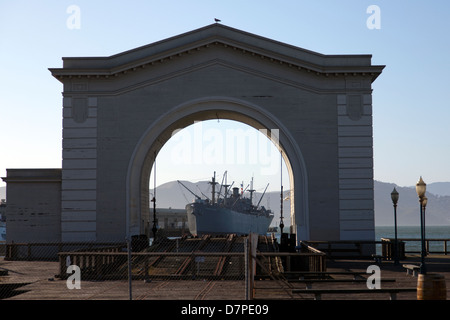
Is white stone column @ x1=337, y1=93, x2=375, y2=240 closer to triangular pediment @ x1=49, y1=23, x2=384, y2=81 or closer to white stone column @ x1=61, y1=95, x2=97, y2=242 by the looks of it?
triangular pediment @ x1=49, y1=23, x2=384, y2=81

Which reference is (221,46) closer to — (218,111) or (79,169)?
(218,111)

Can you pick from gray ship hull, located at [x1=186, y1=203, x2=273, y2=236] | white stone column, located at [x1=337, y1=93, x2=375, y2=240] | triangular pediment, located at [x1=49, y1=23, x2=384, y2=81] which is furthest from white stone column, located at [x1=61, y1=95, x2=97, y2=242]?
gray ship hull, located at [x1=186, y1=203, x2=273, y2=236]

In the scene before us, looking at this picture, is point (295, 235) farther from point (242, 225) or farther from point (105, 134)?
point (242, 225)

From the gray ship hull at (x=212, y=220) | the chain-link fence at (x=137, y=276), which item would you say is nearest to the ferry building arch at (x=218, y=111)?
the chain-link fence at (x=137, y=276)

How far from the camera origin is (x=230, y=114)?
3769cm

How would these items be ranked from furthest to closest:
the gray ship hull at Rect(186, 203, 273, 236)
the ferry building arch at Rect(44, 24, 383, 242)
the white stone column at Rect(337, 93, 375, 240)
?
the gray ship hull at Rect(186, 203, 273, 236) < the ferry building arch at Rect(44, 24, 383, 242) < the white stone column at Rect(337, 93, 375, 240)

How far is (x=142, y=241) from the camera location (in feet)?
115

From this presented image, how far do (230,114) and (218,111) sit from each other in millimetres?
1090

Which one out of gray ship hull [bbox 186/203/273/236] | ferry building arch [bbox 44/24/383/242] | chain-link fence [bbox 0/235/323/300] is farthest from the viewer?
gray ship hull [bbox 186/203/273/236]

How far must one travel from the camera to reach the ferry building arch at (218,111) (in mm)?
35562

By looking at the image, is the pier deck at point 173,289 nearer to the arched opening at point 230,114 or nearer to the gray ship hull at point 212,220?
the arched opening at point 230,114

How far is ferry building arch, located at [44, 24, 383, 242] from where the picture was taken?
3556 centimetres

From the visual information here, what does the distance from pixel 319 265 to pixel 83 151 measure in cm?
1800

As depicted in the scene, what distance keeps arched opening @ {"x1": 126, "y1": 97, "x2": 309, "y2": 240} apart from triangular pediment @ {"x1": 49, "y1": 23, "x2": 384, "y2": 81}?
3070mm
